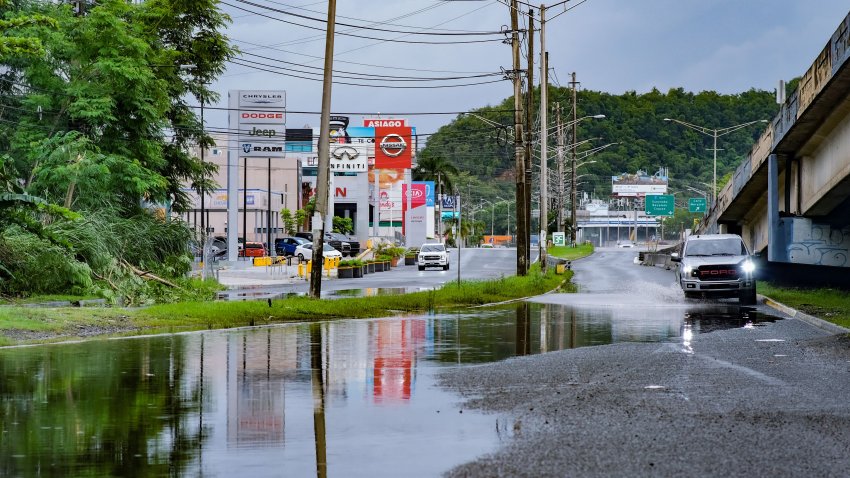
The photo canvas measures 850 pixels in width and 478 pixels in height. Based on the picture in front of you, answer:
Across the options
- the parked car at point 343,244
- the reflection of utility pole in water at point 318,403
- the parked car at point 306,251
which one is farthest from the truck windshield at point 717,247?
the parked car at point 343,244

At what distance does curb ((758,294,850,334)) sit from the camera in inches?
821

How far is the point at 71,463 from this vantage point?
836 centimetres

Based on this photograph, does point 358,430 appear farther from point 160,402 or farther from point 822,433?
point 822,433

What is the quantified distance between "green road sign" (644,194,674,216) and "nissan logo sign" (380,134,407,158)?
3255cm

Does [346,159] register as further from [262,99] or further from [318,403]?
[318,403]

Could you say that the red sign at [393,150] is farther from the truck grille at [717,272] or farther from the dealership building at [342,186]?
the truck grille at [717,272]

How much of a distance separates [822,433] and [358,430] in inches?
162

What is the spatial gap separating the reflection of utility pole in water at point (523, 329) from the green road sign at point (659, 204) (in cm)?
8515

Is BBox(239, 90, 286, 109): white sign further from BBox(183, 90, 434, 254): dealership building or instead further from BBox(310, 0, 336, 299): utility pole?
BBox(310, 0, 336, 299): utility pole

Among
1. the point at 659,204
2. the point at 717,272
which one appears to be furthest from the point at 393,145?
the point at 717,272

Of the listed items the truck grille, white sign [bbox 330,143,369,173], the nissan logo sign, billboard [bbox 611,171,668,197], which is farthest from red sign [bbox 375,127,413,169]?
billboard [bbox 611,171,668,197]

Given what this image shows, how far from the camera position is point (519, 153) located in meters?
42.9

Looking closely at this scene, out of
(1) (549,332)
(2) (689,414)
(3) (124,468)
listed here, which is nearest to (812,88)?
(1) (549,332)

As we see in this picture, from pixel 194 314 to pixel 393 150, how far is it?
69781 mm
